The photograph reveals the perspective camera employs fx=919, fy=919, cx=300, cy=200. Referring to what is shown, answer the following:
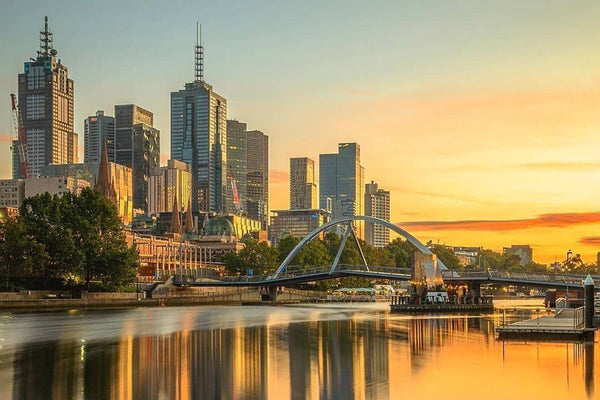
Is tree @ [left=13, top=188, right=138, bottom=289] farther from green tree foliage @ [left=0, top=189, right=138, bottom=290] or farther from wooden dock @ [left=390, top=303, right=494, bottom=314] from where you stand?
wooden dock @ [left=390, top=303, right=494, bottom=314]

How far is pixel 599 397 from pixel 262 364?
1601cm

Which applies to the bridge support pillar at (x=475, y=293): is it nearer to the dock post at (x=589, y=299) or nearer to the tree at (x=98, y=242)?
the tree at (x=98, y=242)

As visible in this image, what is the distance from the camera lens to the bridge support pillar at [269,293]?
15862 centimetres

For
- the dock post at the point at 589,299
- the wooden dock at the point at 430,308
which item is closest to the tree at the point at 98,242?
the wooden dock at the point at 430,308

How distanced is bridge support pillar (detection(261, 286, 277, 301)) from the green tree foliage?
43260 millimetres

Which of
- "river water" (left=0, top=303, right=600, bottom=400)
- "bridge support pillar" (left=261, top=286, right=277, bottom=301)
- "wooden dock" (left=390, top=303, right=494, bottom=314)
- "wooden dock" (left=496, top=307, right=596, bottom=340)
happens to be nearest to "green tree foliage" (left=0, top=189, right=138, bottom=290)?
"wooden dock" (left=390, top=303, right=494, bottom=314)

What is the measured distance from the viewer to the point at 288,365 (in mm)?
42781

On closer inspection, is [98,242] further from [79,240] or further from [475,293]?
[475,293]

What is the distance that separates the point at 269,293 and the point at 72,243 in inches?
2146

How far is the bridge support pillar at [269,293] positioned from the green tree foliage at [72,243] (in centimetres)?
4326

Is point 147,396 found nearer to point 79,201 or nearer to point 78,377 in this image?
point 78,377

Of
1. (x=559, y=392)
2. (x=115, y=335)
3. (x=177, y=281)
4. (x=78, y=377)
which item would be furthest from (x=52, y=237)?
(x=559, y=392)

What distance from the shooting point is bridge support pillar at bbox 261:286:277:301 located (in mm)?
158625

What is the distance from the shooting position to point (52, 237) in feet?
368
